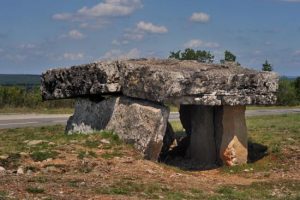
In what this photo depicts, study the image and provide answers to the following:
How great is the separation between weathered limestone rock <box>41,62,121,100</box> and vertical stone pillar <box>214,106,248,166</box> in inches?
122

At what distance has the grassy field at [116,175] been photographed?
10016 mm

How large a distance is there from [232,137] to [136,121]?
2887 millimetres

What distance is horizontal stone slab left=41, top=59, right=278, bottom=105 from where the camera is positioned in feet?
46.9

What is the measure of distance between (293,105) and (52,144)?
36995 mm

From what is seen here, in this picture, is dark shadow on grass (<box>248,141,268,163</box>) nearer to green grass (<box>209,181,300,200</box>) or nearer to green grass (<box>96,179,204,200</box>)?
green grass (<box>209,181,300,200</box>)

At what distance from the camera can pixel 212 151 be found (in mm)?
16531

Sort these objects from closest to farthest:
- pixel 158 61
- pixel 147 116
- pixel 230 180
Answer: pixel 230 180
pixel 147 116
pixel 158 61

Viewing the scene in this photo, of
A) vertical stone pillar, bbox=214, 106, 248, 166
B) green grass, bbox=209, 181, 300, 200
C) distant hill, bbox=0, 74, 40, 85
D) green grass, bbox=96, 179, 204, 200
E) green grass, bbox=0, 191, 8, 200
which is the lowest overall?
green grass, bbox=209, 181, 300, 200

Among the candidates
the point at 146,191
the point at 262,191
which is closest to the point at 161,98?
the point at 262,191

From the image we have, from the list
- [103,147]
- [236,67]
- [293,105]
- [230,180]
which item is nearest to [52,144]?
[103,147]

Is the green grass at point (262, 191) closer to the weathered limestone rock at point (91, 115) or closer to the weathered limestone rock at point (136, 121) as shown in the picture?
the weathered limestone rock at point (136, 121)

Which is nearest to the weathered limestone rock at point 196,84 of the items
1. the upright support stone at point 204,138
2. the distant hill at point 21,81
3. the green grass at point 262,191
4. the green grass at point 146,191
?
the upright support stone at point 204,138

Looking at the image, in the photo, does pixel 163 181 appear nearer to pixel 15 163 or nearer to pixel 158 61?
pixel 15 163

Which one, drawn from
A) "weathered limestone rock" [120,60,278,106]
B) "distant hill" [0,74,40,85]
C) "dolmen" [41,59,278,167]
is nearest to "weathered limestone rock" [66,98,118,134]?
"dolmen" [41,59,278,167]
